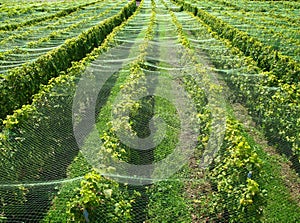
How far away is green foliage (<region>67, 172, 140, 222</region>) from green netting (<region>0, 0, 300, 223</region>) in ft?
0.05

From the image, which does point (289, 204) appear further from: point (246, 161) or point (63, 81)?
point (63, 81)

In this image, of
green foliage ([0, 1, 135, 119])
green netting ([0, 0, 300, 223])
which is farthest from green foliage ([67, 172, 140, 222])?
green foliage ([0, 1, 135, 119])

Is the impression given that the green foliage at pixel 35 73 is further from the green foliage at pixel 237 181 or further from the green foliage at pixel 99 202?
the green foliage at pixel 237 181

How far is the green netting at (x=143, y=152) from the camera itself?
211 inches

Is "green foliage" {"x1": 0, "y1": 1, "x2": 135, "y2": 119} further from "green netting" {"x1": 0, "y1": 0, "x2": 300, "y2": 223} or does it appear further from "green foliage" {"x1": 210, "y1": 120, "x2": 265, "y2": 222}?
"green foliage" {"x1": 210, "y1": 120, "x2": 265, "y2": 222}

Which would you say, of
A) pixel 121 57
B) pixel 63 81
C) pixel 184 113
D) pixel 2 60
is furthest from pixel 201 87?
pixel 2 60

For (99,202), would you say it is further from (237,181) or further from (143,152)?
(143,152)

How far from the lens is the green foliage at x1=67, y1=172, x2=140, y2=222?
Result: 15.0ft

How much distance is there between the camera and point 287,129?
24.8 ft

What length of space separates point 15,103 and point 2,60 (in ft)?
7.40

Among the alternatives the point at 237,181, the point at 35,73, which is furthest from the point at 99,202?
the point at 35,73

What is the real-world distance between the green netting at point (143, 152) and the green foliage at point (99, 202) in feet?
0.05

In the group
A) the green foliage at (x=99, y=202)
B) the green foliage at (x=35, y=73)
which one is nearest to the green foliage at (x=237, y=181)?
the green foliage at (x=99, y=202)

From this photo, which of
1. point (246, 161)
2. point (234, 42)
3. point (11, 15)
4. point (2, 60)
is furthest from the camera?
point (11, 15)
